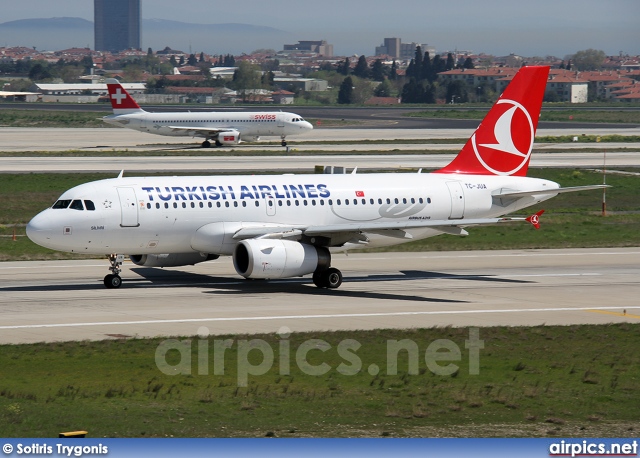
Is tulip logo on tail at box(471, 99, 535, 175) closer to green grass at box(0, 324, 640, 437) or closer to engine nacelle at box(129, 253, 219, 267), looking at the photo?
engine nacelle at box(129, 253, 219, 267)

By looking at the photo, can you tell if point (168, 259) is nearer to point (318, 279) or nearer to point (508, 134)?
point (318, 279)

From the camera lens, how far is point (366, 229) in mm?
40062

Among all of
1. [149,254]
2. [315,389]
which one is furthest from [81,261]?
[315,389]

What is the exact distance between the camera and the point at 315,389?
24.6m

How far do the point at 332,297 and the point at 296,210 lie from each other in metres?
5.14

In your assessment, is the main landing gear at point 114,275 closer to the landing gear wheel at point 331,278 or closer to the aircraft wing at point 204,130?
the landing gear wheel at point 331,278

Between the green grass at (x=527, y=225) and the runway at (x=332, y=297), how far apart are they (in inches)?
125

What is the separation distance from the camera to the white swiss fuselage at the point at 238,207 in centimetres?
3919

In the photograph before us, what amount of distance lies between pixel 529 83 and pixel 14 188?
39526 millimetres

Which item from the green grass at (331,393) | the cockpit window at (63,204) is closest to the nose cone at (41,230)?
the cockpit window at (63,204)

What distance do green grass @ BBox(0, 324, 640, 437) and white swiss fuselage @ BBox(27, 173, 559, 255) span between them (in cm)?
1029

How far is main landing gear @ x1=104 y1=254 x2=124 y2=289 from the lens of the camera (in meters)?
40.0

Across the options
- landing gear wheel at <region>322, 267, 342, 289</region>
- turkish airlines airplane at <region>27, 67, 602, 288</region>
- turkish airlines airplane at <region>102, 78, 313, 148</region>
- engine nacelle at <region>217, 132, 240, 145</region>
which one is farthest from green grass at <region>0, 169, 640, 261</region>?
turkish airlines airplane at <region>102, 78, 313, 148</region>

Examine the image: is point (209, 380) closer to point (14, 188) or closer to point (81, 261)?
point (81, 261)
